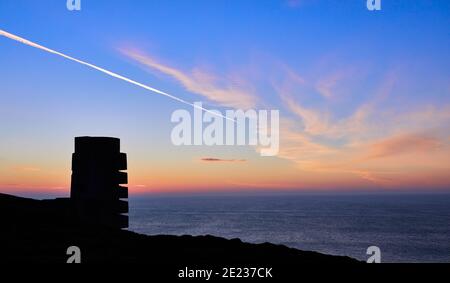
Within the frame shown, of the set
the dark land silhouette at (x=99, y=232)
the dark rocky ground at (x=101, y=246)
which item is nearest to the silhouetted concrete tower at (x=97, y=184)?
the dark land silhouette at (x=99, y=232)

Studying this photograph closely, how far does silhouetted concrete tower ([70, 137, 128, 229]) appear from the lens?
11.7 m

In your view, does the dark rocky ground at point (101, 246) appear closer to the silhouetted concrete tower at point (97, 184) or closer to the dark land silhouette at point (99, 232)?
the dark land silhouette at point (99, 232)

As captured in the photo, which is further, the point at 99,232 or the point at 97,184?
the point at 97,184

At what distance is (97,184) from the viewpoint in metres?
11.7

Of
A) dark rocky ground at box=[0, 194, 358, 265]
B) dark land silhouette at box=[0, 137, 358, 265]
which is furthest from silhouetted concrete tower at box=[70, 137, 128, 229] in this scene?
dark rocky ground at box=[0, 194, 358, 265]

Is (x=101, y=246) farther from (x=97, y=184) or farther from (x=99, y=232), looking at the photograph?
(x=97, y=184)

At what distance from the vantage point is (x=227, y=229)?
14875 cm

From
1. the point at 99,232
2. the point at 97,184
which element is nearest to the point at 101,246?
the point at 99,232

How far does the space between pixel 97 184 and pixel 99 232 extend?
1.21 meters

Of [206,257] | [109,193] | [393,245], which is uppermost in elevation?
[109,193]

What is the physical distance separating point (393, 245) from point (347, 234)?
64.5 ft
